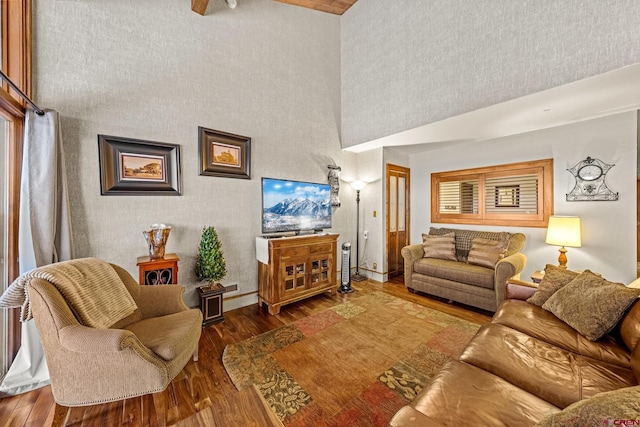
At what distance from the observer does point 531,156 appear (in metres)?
3.49

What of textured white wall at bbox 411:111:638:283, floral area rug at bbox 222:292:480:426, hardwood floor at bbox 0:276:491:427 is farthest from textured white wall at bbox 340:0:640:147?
hardwood floor at bbox 0:276:491:427

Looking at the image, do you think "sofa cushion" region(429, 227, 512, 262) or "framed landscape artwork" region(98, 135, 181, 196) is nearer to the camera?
"framed landscape artwork" region(98, 135, 181, 196)

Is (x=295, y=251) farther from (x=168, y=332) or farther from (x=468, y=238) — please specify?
(x=468, y=238)

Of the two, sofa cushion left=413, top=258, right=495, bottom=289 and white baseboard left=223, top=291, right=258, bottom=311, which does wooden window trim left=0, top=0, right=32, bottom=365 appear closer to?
white baseboard left=223, top=291, right=258, bottom=311

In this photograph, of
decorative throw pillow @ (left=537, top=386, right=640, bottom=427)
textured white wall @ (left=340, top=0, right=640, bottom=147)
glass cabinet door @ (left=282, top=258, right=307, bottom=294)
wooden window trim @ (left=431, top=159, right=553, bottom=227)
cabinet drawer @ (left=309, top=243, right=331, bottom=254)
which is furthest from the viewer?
wooden window trim @ (left=431, top=159, right=553, bottom=227)

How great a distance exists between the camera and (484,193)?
3.99 m

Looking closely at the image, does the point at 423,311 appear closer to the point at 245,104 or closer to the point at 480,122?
the point at 480,122

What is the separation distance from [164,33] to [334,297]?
3840 millimetres

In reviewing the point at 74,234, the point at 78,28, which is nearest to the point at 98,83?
the point at 78,28

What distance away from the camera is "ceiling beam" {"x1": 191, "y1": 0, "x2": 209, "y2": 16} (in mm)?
2591

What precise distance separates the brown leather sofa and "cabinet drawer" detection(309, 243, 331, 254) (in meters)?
2.05

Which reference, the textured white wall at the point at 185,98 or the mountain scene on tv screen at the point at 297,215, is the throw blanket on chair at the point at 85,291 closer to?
the textured white wall at the point at 185,98

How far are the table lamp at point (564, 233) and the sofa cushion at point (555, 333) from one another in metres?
1.48

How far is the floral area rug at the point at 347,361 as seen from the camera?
153cm
